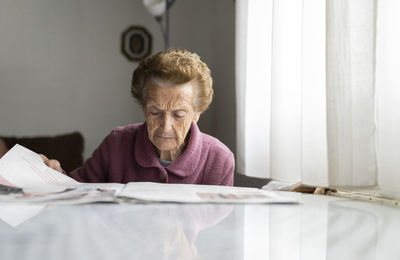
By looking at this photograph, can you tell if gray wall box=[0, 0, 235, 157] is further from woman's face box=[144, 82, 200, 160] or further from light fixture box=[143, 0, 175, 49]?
woman's face box=[144, 82, 200, 160]

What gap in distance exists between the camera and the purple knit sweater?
1.27m

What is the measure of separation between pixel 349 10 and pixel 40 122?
212 cm

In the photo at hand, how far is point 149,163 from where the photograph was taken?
1.25 m

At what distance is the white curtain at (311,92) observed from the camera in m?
0.96

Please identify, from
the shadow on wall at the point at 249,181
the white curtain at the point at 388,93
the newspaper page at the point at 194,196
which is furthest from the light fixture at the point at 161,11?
the newspaper page at the point at 194,196

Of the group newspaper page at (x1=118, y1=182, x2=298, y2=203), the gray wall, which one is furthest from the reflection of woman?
the gray wall

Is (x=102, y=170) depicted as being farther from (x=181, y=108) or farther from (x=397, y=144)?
(x=397, y=144)

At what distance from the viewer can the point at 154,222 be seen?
511 millimetres

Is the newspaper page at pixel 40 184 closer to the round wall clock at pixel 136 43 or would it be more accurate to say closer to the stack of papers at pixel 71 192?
the stack of papers at pixel 71 192

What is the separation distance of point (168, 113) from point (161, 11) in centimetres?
139

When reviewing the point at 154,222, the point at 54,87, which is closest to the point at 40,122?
the point at 54,87

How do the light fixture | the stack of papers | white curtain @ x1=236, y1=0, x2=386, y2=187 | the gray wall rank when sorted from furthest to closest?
1. the gray wall
2. the light fixture
3. white curtain @ x1=236, y1=0, x2=386, y2=187
4. the stack of papers

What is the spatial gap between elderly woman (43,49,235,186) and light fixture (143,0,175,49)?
3.84ft

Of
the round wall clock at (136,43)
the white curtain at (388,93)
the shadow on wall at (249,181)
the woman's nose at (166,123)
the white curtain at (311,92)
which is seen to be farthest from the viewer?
the round wall clock at (136,43)
